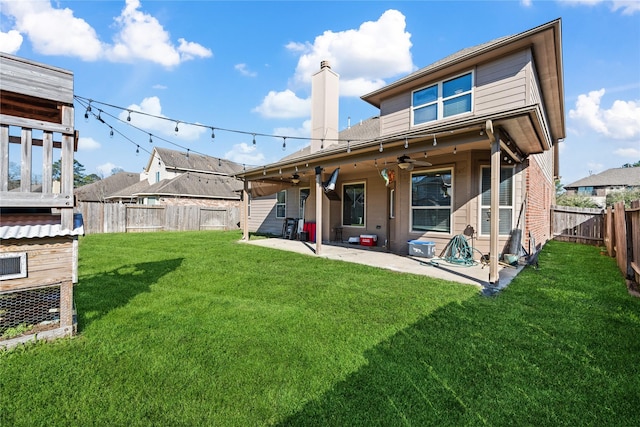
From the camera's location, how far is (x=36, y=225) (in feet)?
9.20

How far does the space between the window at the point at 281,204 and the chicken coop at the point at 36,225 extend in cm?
1010

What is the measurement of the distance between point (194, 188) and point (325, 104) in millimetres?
14692

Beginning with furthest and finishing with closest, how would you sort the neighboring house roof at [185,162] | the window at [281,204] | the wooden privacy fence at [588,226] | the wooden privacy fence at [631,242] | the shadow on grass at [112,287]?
the neighboring house roof at [185,162]
the window at [281,204]
the wooden privacy fence at [588,226]
the wooden privacy fence at [631,242]
the shadow on grass at [112,287]

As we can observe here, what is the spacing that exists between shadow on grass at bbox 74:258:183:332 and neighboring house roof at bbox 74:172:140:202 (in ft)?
89.8

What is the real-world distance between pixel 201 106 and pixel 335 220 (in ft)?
20.4

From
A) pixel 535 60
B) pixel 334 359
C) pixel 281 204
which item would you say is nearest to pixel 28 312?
pixel 334 359

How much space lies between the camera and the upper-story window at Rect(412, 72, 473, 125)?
278 inches

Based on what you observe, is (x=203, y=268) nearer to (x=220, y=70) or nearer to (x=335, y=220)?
(x=335, y=220)

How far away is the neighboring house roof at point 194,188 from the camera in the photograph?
19922 mm

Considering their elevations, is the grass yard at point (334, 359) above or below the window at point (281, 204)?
below

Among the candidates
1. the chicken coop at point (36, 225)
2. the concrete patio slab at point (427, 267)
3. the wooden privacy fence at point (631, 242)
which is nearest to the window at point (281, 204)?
the concrete patio slab at point (427, 267)

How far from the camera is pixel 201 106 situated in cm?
996

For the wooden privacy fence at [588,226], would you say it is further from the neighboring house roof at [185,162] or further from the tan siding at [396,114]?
the neighboring house roof at [185,162]

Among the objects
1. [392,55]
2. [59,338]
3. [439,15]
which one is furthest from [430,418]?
[392,55]
